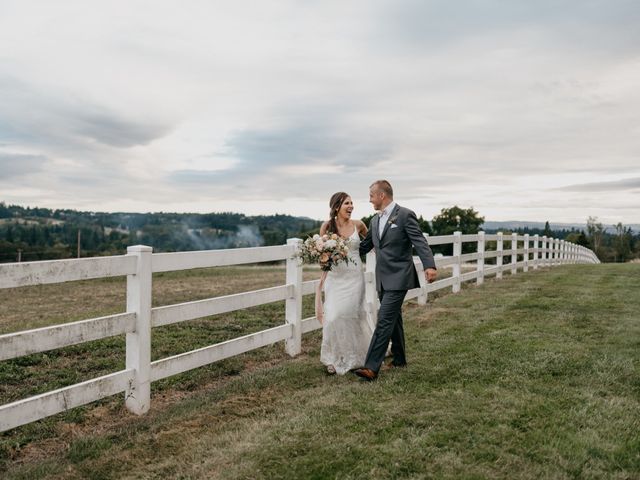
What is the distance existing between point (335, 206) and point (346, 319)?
132 centimetres

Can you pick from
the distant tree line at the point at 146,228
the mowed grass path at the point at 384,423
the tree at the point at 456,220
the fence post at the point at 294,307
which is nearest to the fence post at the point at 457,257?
the mowed grass path at the point at 384,423

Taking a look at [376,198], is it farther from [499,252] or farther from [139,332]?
[499,252]

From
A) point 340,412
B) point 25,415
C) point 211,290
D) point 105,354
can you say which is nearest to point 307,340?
point 105,354

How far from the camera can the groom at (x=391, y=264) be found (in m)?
6.29

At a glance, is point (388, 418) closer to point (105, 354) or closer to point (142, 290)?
point (142, 290)

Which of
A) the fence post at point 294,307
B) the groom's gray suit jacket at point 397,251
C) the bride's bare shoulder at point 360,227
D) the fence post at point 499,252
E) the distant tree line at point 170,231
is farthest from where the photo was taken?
the distant tree line at point 170,231

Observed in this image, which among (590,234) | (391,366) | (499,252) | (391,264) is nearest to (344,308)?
(391,264)

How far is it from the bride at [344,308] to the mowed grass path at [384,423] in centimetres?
30

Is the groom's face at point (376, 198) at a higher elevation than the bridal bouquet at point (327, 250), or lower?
higher

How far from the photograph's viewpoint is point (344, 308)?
266 inches

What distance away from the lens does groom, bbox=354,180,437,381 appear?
20.6ft

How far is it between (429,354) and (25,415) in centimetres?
464

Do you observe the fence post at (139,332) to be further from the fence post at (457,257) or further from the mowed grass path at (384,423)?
the fence post at (457,257)

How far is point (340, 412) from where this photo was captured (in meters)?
5.05
